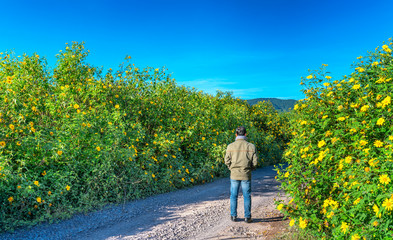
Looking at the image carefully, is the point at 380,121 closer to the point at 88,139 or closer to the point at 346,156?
the point at 346,156

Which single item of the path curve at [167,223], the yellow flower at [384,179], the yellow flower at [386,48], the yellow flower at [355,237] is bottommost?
the path curve at [167,223]

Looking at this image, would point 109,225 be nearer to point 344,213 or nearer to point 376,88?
point 344,213

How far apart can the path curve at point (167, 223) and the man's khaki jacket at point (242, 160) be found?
0.85 metres

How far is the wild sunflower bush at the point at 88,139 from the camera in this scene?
5320 mm

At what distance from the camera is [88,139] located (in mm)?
6387

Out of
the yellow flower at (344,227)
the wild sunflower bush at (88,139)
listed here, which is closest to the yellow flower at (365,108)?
the yellow flower at (344,227)

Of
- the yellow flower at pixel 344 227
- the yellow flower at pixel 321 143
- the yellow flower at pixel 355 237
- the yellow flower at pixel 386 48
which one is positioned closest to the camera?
the yellow flower at pixel 355 237

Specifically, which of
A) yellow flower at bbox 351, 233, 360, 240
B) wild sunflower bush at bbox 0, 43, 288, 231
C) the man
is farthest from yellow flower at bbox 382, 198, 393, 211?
wild sunflower bush at bbox 0, 43, 288, 231

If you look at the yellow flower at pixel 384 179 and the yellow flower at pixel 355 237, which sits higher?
the yellow flower at pixel 384 179

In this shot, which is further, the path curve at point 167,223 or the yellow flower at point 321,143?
the path curve at point 167,223

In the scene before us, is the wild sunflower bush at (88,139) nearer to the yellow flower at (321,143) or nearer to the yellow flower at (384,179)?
the yellow flower at (321,143)

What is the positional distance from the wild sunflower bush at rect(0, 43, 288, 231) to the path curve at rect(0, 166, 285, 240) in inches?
13.7

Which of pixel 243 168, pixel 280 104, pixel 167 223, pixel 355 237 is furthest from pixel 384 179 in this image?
pixel 280 104

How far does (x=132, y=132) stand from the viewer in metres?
7.80
